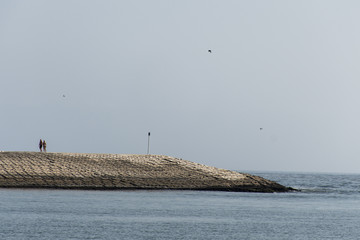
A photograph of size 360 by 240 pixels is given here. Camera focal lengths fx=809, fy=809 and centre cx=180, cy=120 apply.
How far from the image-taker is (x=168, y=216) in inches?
2132

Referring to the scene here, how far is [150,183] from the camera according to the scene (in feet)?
259

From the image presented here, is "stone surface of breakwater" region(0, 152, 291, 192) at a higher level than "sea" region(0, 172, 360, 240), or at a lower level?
higher

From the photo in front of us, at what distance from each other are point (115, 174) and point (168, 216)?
26.6 metres

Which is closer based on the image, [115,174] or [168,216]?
[168,216]

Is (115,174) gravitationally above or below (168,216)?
above

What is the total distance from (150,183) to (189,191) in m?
4.01

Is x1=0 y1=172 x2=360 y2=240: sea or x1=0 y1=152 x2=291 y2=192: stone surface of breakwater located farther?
x1=0 y1=152 x2=291 y2=192: stone surface of breakwater

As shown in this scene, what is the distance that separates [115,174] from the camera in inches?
3155

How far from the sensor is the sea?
45531mm

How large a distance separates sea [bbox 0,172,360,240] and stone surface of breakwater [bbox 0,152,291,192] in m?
3.86

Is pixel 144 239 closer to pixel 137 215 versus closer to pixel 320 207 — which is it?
pixel 137 215

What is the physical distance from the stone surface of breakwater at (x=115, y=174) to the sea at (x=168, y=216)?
3857 millimetres

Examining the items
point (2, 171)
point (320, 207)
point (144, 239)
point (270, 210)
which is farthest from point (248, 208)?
point (2, 171)

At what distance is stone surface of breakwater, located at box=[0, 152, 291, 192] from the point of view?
76125mm
